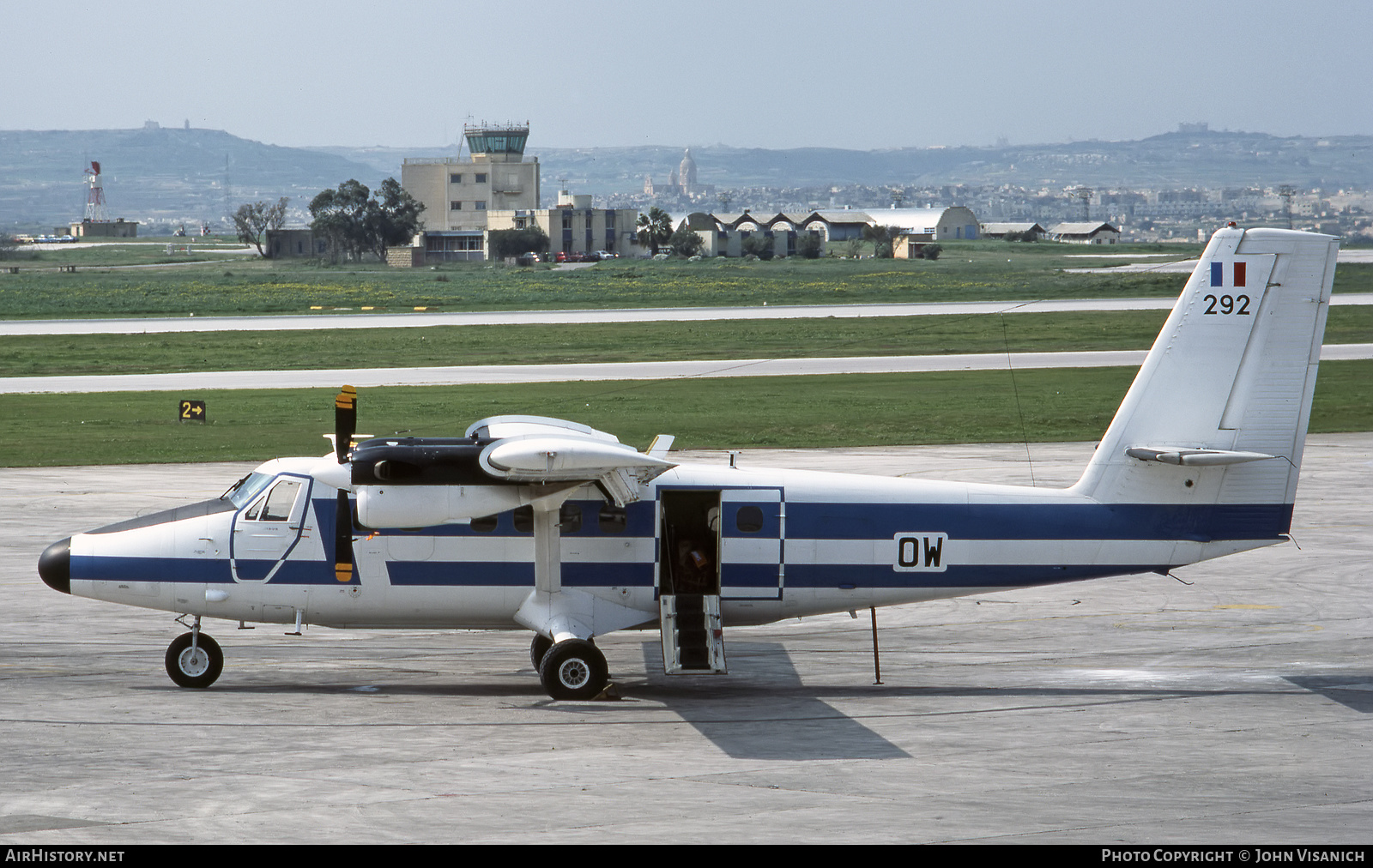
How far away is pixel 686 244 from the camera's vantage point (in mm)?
174375

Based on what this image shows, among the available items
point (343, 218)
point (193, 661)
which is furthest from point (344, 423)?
Answer: point (343, 218)

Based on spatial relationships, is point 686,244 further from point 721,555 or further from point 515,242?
point 721,555

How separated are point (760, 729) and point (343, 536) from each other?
5951 mm

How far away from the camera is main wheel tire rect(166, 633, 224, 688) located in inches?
699

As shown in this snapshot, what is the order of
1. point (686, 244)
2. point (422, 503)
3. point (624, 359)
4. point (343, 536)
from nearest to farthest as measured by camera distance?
point (422, 503) < point (343, 536) < point (624, 359) < point (686, 244)

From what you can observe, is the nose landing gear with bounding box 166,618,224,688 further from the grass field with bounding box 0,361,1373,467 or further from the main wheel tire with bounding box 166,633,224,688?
the grass field with bounding box 0,361,1373,467

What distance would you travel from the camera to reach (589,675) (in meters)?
17.3

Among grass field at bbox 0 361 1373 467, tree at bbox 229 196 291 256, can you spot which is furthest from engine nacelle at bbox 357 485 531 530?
tree at bbox 229 196 291 256

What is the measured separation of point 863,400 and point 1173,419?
98.4ft

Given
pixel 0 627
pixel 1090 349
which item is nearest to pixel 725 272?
pixel 1090 349

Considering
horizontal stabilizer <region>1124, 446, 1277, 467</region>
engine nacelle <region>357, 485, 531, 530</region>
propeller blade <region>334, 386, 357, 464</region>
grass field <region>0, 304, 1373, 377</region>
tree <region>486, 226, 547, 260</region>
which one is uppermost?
propeller blade <region>334, 386, 357, 464</region>

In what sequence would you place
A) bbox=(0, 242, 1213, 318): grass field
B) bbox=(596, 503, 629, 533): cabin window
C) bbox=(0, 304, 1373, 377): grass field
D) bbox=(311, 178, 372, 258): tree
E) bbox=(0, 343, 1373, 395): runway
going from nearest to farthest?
1. bbox=(596, 503, 629, 533): cabin window
2. bbox=(0, 343, 1373, 395): runway
3. bbox=(0, 304, 1373, 377): grass field
4. bbox=(0, 242, 1213, 318): grass field
5. bbox=(311, 178, 372, 258): tree

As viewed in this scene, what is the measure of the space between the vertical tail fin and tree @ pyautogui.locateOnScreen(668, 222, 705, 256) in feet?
517

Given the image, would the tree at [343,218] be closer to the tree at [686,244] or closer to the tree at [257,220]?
the tree at [257,220]
